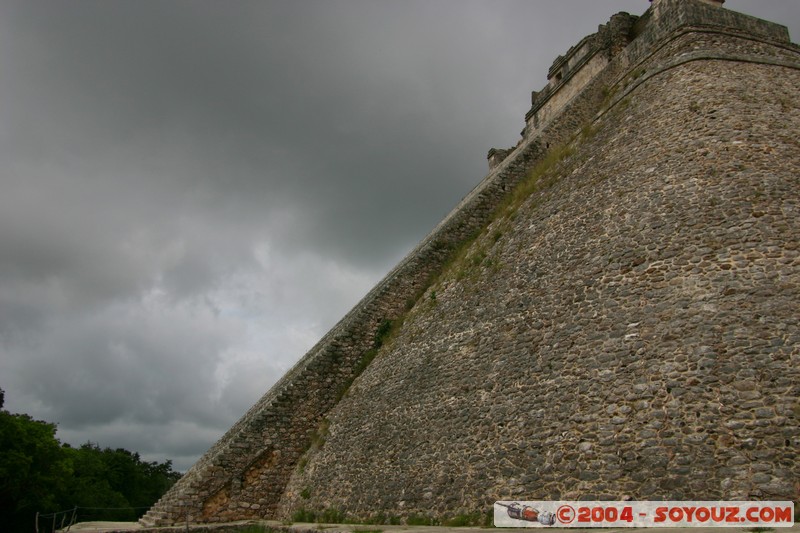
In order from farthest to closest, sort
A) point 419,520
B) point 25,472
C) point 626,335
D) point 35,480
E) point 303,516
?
1. point 35,480
2. point 25,472
3. point 303,516
4. point 419,520
5. point 626,335

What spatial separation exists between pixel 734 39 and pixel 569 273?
21.4 feet

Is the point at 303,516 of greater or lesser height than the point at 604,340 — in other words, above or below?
below

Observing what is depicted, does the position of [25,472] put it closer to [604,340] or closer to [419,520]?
[419,520]

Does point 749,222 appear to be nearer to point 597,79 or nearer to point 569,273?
point 569,273

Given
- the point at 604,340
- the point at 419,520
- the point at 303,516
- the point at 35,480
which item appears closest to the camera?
the point at 604,340

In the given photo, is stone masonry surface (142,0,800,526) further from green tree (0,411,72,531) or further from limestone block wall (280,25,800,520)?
green tree (0,411,72,531)

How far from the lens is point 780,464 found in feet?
19.3

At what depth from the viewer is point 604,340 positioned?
7766mm

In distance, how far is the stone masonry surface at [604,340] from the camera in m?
6.57

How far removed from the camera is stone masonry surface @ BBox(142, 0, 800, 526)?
6566 millimetres

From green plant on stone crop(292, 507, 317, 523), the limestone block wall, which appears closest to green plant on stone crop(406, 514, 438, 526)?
the limestone block wall

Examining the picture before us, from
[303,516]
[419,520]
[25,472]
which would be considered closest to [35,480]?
[25,472]

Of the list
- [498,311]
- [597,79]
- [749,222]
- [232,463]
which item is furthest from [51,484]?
[749,222]

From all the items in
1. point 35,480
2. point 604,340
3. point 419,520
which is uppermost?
point 604,340
